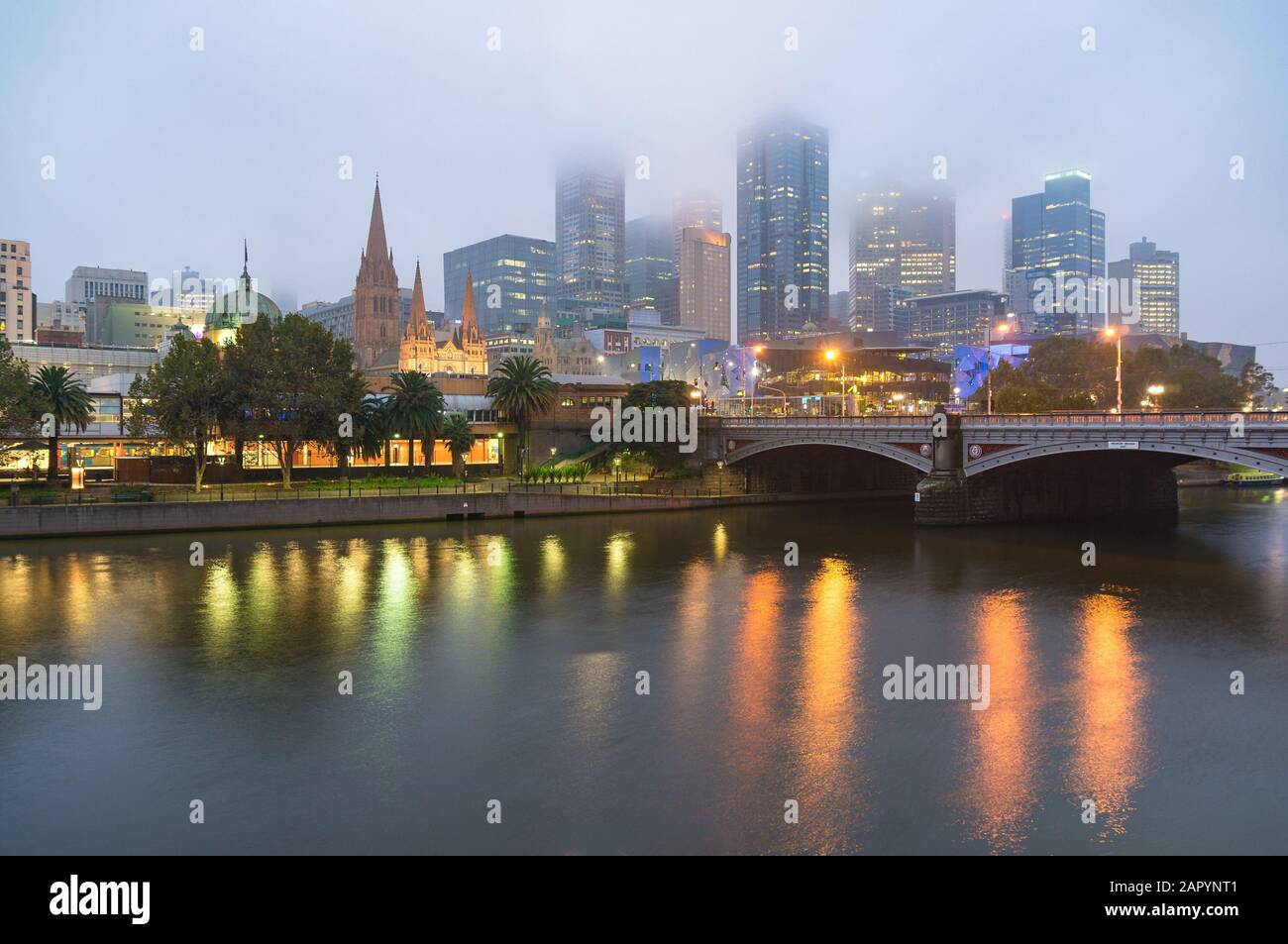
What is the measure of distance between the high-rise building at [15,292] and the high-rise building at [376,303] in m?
61.6

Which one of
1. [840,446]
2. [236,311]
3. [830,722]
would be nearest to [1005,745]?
[830,722]

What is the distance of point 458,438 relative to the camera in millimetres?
85750

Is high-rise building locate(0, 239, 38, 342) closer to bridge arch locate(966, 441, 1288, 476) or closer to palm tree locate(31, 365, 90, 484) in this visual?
palm tree locate(31, 365, 90, 484)

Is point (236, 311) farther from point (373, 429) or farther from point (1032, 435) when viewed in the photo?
point (1032, 435)

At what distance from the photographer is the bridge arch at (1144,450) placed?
48.1 metres

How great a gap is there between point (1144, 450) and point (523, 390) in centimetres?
5555

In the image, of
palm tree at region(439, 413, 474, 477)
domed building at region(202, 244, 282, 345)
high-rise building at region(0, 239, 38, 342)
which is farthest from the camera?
high-rise building at region(0, 239, 38, 342)

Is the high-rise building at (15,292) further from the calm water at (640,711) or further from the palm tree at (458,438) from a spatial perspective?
the calm water at (640,711)

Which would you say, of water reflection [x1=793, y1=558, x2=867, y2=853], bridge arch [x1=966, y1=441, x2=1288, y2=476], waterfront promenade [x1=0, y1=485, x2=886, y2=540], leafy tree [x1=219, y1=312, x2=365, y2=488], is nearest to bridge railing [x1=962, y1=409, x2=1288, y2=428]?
bridge arch [x1=966, y1=441, x2=1288, y2=476]

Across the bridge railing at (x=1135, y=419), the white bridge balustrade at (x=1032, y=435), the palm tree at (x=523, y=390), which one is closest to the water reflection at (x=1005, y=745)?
the white bridge balustrade at (x=1032, y=435)

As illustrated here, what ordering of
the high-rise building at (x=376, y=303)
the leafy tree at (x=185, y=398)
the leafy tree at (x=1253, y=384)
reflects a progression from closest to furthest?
the leafy tree at (x=185, y=398) → the leafy tree at (x=1253, y=384) → the high-rise building at (x=376, y=303)

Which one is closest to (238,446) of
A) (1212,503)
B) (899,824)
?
(899,824)

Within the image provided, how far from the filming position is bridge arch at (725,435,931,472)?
67.8 meters

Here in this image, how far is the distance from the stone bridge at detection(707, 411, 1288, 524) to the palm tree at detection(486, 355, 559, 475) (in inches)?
698
